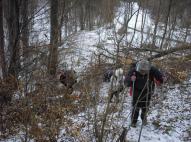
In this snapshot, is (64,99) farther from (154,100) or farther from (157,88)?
(157,88)

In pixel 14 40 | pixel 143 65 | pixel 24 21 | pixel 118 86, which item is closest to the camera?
pixel 118 86

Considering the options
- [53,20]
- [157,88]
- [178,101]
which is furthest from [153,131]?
[53,20]

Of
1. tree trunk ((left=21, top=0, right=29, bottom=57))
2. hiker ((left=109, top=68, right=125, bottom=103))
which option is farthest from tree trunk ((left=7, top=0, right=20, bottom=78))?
hiker ((left=109, top=68, right=125, bottom=103))

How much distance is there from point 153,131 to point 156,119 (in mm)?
905

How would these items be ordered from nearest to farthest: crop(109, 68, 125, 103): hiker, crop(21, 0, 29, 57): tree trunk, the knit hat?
crop(109, 68, 125, 103): hiker → the knit hat → crop(21, 0, 29, 57): tree trunk

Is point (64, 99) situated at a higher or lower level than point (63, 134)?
higher

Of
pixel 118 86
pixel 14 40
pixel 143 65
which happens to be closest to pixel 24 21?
pixel 14 40

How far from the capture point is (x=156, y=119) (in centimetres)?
→ 941

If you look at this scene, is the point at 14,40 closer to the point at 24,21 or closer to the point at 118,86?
the point at 24,21

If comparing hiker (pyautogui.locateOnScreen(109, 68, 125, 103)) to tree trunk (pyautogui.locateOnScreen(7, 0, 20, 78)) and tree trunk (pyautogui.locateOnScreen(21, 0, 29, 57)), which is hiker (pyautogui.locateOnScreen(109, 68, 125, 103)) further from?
tree trunk (pyautogui.locateOnScreen(21, 0, 29, 57))

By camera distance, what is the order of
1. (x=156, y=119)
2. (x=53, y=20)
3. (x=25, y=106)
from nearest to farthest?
1. (x=25, y=106)
2. (x=156, y=119)
3. (x=53, y=20)

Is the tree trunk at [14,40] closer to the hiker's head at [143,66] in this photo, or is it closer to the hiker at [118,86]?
the hiker at [118,86]

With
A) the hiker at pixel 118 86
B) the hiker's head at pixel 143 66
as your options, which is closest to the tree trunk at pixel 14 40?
the hiker at pixel 118 86

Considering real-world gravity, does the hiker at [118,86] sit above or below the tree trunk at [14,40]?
below
